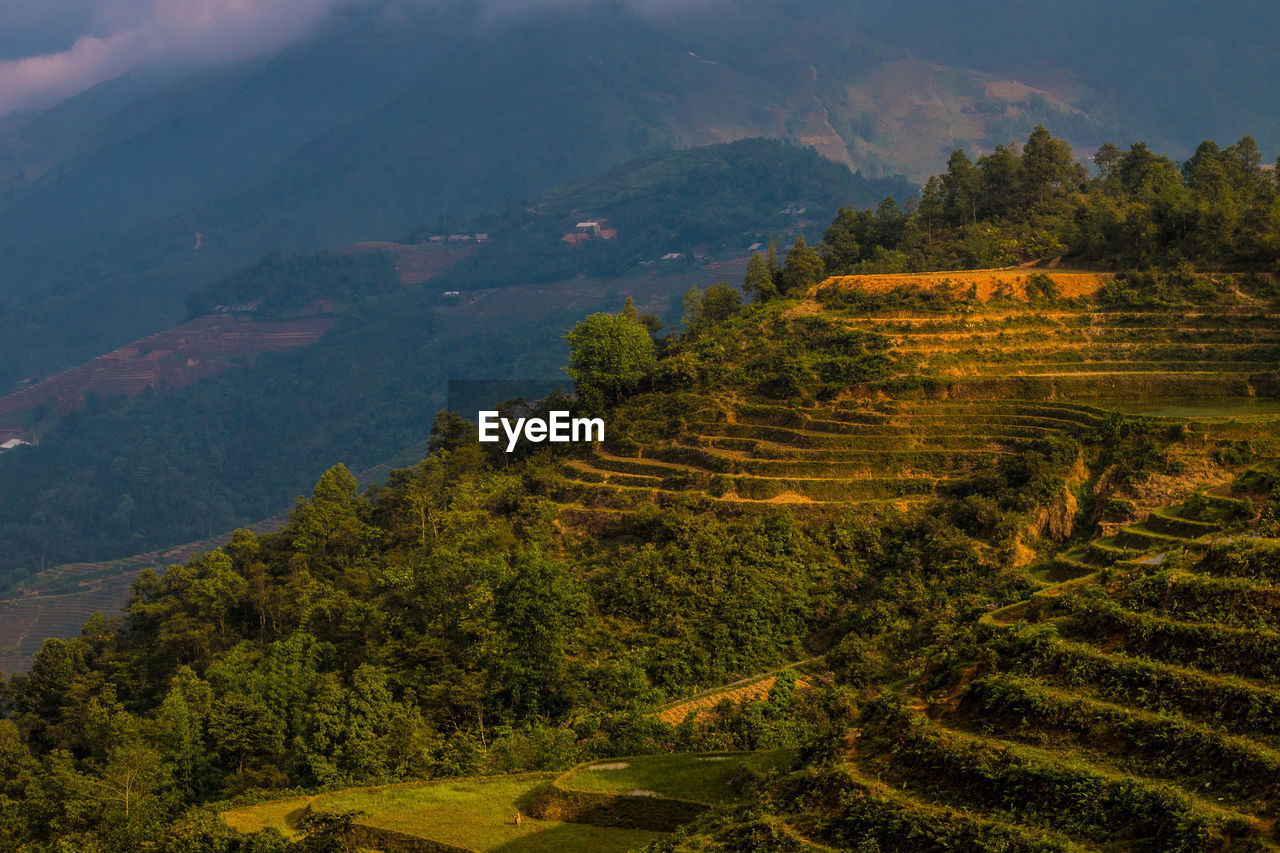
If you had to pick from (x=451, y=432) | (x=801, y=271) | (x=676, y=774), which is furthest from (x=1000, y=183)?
(x=676, y=774)

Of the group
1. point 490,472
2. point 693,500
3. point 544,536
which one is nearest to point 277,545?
point 490,472

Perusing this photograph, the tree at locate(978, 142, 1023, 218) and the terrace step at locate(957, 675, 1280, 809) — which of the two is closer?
the terrace step at locate(957, 675, 1280, 809)

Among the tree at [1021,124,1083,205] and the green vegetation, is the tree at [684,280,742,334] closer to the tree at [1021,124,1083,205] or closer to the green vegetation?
the green vegetation

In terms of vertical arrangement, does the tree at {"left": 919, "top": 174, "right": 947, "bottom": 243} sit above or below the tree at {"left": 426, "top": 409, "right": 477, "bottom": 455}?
above

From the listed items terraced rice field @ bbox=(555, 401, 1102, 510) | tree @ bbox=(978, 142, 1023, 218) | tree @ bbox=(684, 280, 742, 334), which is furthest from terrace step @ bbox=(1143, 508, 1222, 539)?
tree @ bbox=(978, 142, 1023, 218)

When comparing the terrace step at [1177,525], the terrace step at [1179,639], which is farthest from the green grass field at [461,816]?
the terrace step at [1177,525]

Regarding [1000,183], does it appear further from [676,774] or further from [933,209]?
[676,774]

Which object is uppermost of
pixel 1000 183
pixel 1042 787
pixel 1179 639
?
pixel 1000 183

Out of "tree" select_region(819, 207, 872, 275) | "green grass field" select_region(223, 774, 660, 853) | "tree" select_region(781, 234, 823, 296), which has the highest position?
"tree" select_region(819, 207, 872, 275)
